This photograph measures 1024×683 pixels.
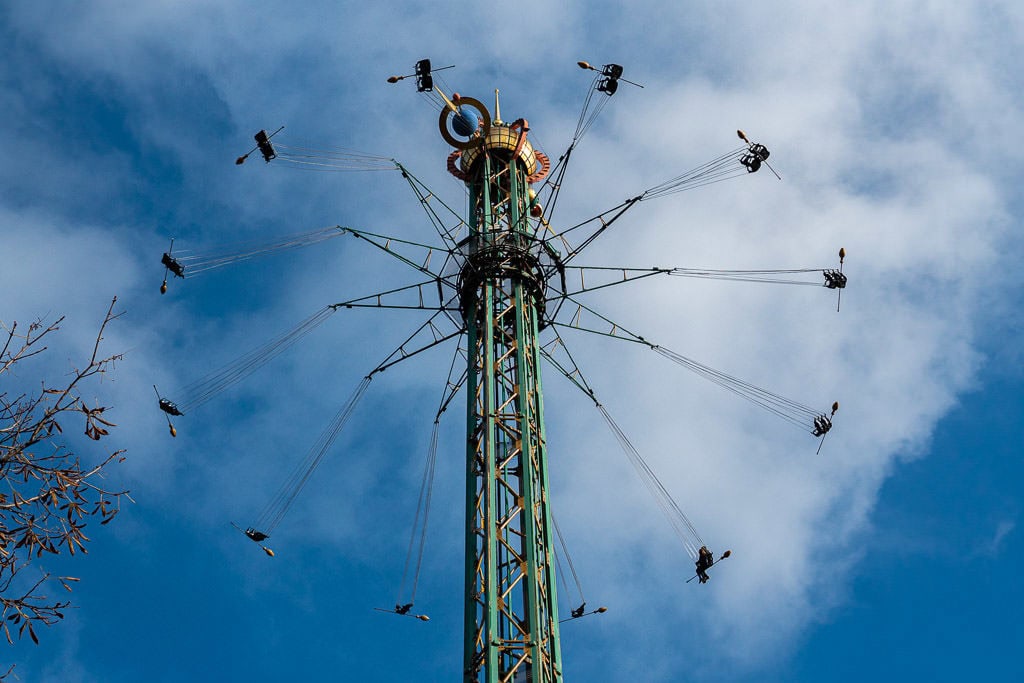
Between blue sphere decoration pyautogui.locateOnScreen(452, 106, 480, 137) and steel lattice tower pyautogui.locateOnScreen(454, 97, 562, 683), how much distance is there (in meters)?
0.38

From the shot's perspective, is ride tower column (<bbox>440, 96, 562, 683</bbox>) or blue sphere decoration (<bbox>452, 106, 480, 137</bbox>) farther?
blue sphere decoration (<bbox>452, 106, 480, 137</bbox>)

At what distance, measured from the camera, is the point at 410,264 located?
3459 cm

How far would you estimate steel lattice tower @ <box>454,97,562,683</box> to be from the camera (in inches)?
1060

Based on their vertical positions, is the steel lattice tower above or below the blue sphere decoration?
below

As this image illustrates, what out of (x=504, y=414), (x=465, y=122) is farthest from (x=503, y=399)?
(x=465, y=122)

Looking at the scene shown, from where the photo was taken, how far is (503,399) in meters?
31.4

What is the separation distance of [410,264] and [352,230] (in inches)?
84.9

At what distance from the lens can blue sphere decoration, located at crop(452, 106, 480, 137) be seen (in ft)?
121

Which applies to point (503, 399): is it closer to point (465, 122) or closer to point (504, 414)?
point (504, 414)

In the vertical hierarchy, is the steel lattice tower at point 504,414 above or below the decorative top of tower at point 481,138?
below

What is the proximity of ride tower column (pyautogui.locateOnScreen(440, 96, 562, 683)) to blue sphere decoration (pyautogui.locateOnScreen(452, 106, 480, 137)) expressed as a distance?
3 cm

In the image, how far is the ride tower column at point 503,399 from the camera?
27.0 metres

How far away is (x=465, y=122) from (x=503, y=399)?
33.2 feet

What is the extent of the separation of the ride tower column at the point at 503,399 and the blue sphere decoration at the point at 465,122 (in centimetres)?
3
